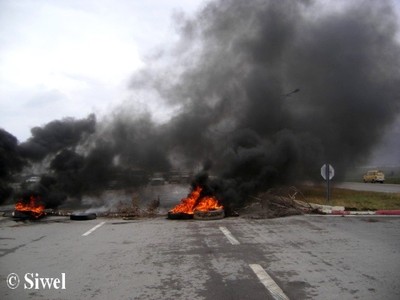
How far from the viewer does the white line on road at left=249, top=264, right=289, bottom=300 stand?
4.39 metres

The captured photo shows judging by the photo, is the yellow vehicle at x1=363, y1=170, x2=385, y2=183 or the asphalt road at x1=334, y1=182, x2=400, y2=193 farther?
the yellow vehicle at x1=363, y1=170, x2=385, y2=183

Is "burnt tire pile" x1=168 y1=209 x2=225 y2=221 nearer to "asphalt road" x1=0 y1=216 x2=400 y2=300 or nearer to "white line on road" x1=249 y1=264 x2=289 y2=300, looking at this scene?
"asphalt road" x1=0 y1=216 x2=400 y2=300

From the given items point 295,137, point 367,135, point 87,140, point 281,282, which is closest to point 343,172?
point 367,135

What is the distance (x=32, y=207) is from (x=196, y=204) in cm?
622

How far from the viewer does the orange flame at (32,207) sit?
13156 millimetres

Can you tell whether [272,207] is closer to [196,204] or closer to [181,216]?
[196,204]

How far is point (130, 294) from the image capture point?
180 inches

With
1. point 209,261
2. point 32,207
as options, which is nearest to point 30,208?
point 32,207

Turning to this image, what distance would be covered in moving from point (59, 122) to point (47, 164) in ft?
7.16

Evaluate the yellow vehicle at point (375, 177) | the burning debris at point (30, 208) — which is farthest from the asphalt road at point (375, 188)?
the burning debris at point (30, 208)

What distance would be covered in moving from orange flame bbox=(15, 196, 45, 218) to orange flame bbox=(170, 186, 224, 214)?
195 inches

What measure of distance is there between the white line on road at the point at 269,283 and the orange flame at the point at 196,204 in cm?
712

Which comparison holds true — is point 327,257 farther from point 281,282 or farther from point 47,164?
point 47,164

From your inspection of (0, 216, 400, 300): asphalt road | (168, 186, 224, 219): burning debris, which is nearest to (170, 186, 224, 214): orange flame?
(168, 186, 224, 219): burning debris
